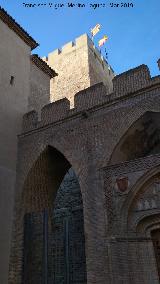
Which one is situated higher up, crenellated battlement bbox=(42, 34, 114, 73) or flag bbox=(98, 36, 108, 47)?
flag bbox=(98, 36, 108, 47)

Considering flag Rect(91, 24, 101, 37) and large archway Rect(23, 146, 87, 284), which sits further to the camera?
flag Rect(91, 24, 101, 37)

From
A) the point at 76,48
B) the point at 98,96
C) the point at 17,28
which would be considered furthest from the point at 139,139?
the point at 76,48

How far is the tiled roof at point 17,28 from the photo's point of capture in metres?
9.78

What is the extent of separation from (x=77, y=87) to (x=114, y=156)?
842 cm

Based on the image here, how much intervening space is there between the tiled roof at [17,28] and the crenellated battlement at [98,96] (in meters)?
2.69

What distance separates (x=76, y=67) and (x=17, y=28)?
6049 mm

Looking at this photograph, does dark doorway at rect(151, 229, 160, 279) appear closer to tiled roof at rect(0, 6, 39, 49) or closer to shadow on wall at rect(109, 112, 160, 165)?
shadow on wall at rect(109, 112, 160, 165)

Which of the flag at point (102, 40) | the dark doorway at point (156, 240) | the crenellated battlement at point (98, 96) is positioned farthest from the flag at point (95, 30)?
the dark doorway at point (156, 240)

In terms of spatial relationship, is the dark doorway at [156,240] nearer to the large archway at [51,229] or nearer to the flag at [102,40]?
the large archway at [51,229]

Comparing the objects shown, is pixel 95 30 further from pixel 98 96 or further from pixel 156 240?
pixel 156 240

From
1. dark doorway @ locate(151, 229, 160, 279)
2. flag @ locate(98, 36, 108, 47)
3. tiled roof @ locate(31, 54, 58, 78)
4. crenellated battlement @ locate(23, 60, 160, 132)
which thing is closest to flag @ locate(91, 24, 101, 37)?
flag @ locate(98, 36, 108, 47)

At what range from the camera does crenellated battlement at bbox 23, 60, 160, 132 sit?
303 inches

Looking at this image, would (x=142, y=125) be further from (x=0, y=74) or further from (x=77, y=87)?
(x=77, y=87)

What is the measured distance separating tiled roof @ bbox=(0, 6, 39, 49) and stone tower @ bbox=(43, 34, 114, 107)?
4445mm
